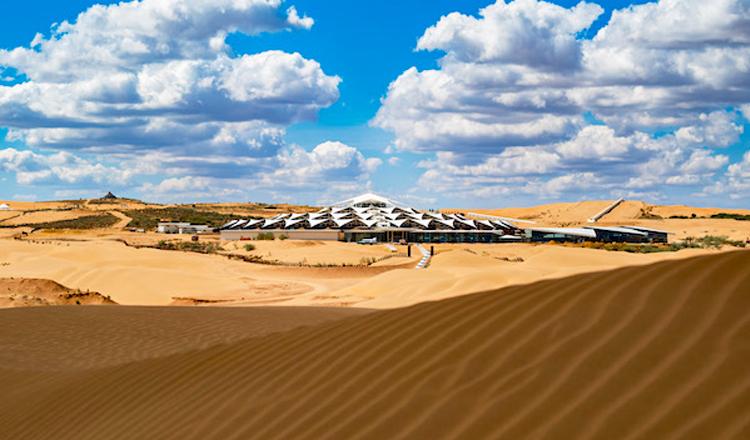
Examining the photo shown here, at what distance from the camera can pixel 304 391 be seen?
4.73 meters

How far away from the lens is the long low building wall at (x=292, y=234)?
63.1m

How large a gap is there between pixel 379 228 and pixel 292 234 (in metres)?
8.65

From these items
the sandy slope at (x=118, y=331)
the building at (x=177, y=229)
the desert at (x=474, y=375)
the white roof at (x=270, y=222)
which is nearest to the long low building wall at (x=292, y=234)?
the white roof at (x=270, y=222)

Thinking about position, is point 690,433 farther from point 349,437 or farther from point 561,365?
point 349,437

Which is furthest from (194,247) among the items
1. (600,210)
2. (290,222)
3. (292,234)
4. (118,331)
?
(600,210)

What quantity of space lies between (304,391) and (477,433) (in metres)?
1.74

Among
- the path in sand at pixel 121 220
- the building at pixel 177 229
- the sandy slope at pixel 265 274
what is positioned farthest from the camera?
the path in sand at pixel 121 220

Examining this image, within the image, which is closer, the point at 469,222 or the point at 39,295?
the point at 39,295

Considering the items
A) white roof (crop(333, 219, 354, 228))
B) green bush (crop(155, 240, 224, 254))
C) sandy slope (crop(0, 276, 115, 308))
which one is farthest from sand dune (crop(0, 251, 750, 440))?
white roof (crop(333, 219, 354, 228))

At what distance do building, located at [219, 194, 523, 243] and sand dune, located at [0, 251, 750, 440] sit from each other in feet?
185

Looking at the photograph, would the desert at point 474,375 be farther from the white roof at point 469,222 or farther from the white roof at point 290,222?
the white roof at point 469,222

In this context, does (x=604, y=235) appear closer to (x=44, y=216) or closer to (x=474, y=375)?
(x=474, y=375)

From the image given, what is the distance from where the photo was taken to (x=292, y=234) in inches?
2500

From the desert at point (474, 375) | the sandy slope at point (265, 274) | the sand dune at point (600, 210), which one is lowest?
the sandy slope at point (265, 274)
